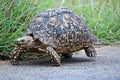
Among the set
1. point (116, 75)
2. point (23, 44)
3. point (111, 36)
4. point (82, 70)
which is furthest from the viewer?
point (111, 36)

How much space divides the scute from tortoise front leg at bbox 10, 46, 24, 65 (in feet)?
0.82

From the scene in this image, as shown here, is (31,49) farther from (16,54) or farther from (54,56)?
(54,56)

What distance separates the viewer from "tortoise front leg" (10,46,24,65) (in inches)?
223

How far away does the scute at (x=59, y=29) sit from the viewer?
556cm

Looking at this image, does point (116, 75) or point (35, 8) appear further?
point (35, 8)

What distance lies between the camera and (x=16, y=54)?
5727 millimetres

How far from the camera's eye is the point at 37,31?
18.3ft

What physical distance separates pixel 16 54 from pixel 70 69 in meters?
0.93

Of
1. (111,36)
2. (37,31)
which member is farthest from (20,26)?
(111,36)

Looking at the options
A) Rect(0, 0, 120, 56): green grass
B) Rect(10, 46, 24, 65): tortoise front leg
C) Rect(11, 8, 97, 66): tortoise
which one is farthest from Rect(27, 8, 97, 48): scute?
Rect(0, 0, 120, 56): green grass

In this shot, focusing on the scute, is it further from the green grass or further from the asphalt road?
the green grass

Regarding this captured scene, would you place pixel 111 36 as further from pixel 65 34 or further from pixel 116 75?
pixel 116 75

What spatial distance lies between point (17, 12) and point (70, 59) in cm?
99

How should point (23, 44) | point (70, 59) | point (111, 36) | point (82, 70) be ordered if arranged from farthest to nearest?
1. point (111, 36)
2. point (70, 59)
3. point (23, 44)
4. point (82, 70)
